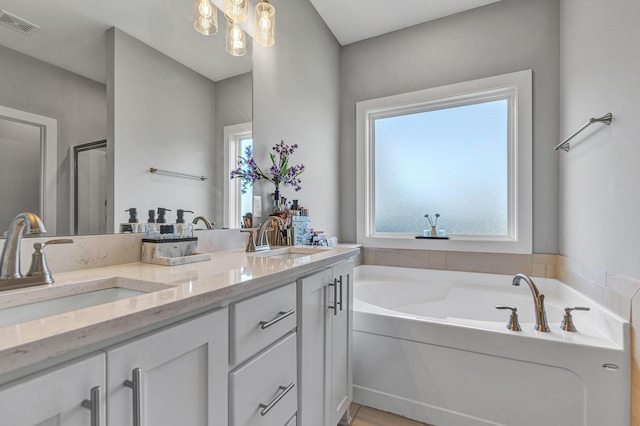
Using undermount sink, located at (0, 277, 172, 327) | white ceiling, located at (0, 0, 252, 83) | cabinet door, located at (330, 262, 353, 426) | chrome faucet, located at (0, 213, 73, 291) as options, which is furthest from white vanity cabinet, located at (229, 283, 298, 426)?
white ceiling, located at (0, 0, 252, 83)

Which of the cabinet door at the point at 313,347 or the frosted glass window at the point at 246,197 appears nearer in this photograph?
the cabinet door at the point at 313,347

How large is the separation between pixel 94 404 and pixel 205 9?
1.66 metres

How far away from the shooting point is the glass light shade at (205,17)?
1.46 m

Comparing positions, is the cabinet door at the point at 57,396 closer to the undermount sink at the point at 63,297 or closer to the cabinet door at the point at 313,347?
the undermount sink at the point at 63,297

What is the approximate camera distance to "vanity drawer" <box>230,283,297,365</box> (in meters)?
0.80

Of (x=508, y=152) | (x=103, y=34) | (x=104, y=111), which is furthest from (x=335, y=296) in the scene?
(x=508, y=152)

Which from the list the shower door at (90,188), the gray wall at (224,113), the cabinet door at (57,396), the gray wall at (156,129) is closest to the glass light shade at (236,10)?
the gray wall at (224,113)

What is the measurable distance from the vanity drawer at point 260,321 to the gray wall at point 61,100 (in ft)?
2.15

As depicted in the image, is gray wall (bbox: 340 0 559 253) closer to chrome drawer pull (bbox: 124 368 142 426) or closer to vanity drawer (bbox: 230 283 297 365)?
vanity drawer (bbox: 230 283 297 365)

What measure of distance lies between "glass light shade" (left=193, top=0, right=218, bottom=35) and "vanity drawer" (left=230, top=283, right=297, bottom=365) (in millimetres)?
1331

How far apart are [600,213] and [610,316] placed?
20.0 inches

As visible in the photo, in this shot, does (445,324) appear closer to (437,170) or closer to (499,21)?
(437,170)

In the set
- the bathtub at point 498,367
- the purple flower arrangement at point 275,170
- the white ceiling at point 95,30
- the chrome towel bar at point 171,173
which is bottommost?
the bathtub at point 498,367

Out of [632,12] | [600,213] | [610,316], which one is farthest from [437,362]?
[632,12]
